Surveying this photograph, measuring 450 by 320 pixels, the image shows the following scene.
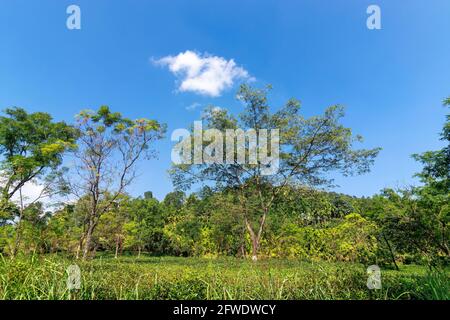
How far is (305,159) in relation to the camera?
17969 mm

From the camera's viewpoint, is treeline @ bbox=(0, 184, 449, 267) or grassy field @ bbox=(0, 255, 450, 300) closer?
grassy field @ bbox=(0, 255, 450, 300)

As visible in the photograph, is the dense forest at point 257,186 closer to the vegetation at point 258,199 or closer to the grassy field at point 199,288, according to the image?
the vegetation at point 258,199

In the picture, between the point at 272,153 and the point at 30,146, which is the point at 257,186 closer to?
the point at 272,153

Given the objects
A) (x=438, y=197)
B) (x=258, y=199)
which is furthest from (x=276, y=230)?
(x=438, y=197)

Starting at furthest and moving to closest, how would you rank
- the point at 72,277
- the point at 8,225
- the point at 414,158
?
the point at 8,225 → the point at 414,158 → the point at 72,277

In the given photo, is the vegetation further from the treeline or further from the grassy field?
the grassy field

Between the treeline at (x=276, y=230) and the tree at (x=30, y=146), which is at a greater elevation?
the tree at (x=30, y=146)

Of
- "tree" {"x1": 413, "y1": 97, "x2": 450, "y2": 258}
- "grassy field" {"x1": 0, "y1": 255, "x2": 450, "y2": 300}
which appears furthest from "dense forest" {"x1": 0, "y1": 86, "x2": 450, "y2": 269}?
"grassy field" {"x1": 0, "y1": 255, "x2": 450, "y2": 300}

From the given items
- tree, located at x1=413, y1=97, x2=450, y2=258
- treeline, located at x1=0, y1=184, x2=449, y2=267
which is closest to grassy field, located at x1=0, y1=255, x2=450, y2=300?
treeline, located at x1=0, y1=184, x2=449, y2=267

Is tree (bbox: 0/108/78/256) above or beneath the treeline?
above

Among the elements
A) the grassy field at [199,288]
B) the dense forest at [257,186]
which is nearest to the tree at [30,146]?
the dense forest at [257,186]
